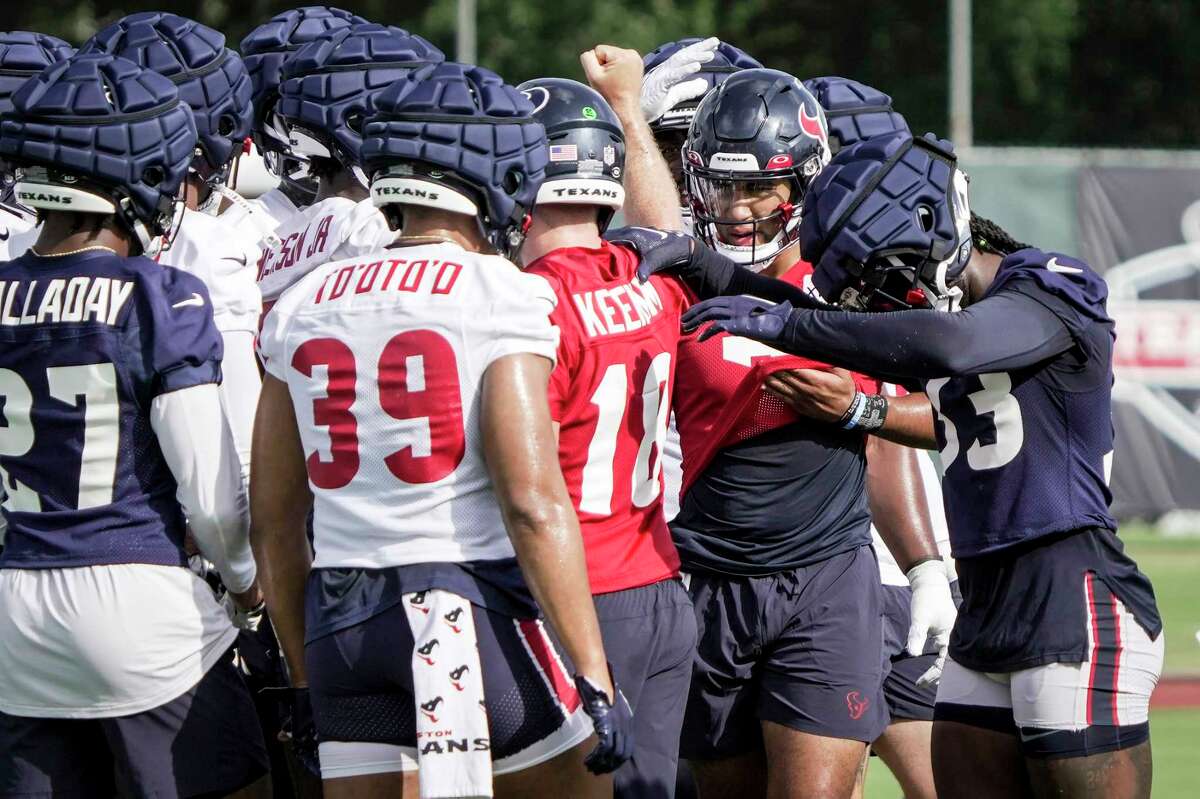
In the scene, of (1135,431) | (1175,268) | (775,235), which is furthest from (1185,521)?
(775,235)

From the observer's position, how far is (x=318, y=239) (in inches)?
205

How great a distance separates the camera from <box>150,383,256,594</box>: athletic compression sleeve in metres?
4.18

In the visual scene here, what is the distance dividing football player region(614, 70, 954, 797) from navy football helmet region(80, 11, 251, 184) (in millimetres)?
1324

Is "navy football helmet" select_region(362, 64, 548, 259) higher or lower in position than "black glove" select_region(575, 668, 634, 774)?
higher

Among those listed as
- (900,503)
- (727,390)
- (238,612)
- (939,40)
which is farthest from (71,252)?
(939,40)

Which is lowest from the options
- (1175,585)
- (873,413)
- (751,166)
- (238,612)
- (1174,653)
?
(1175,585)

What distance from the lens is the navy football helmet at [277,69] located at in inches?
222

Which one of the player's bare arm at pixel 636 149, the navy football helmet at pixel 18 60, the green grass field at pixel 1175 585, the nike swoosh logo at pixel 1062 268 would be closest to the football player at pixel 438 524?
the nike swoosh logo at pixel 1062 268

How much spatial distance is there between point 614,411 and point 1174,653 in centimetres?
681

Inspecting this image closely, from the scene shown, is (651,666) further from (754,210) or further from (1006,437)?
(754,210)

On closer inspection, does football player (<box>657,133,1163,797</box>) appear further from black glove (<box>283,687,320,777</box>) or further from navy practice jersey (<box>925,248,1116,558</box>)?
black glove (<box>283,687,320,777</box>)

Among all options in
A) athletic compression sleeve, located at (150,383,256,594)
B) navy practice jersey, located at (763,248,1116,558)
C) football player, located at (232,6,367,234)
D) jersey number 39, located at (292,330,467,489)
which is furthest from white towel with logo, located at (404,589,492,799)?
football player, located at (232,6,367,234)

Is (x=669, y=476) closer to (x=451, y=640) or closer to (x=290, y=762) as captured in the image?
(x=290, y=762)

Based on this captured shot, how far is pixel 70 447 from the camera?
164 inches
